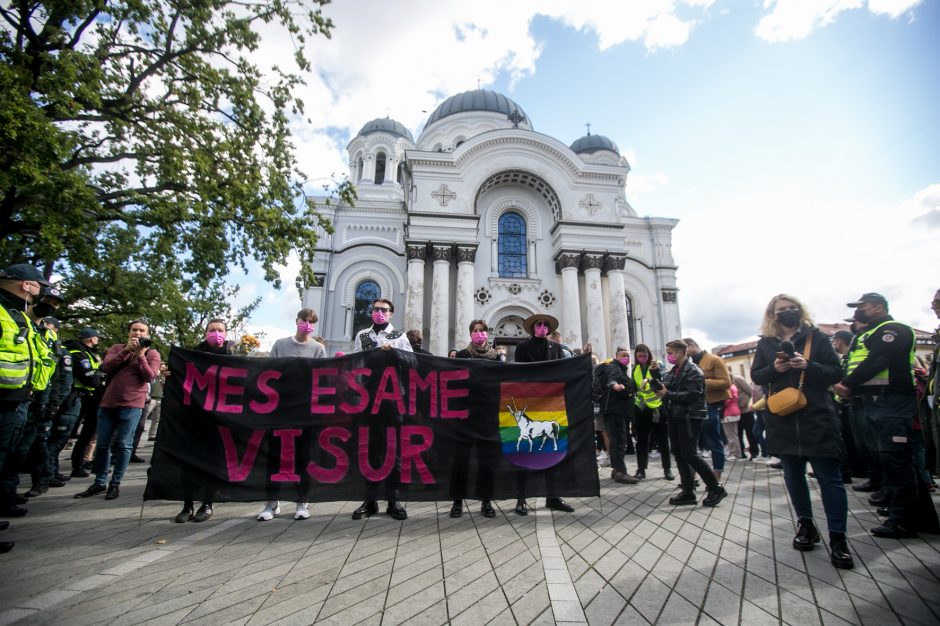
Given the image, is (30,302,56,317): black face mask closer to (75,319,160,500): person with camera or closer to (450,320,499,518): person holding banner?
(75,319,160,500): person with camera

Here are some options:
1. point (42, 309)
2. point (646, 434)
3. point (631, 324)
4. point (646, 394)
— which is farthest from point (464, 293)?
point (42, 309)

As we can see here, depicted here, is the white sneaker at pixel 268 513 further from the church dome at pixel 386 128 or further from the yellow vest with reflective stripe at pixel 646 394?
the church dome at pixel 386 128

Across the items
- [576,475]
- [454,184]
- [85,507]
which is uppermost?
[454,184]

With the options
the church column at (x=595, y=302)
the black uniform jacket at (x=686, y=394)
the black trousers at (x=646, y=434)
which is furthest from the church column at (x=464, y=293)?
the black uniform jacket at (x=686, y=394)

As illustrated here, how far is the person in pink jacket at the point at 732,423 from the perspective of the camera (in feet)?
29.3

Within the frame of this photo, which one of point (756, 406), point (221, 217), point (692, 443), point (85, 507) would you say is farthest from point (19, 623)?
point (221, 217)

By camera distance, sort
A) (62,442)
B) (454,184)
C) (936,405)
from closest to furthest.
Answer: (936,405) < (62,442) < (454,184)

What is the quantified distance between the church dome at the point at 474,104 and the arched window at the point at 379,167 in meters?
4.21

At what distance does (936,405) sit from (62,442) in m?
10.5

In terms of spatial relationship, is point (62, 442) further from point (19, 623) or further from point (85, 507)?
point (19, 623)

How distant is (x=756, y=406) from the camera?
3.87 meters

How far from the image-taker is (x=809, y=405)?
354 centimetres

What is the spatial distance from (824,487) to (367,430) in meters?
4.01

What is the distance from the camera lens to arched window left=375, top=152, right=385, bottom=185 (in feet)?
105
